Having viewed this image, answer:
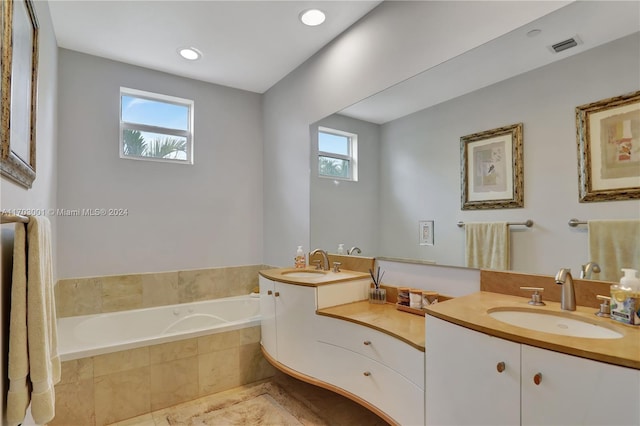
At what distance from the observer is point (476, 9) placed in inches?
60.6

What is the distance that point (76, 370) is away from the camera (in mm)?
1909

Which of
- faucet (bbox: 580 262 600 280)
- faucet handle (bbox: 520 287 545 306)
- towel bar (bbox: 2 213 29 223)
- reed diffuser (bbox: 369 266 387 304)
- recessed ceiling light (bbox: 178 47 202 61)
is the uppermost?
recessed ceiling light (bbox: 178 47 202 61)

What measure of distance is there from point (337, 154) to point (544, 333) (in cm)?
181

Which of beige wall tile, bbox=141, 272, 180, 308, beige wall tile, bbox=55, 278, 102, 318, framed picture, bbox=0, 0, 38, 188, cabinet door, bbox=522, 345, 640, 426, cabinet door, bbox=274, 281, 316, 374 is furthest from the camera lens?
beige wall tile, bbox=141, 272, 180, 308

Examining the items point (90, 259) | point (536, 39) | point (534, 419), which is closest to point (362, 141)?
point (536, 39)

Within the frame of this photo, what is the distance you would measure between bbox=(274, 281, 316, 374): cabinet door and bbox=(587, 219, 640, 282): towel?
136cm

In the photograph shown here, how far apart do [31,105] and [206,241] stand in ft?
6.21

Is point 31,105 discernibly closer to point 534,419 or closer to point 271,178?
point 271,178

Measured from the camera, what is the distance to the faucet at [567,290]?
3.96ft

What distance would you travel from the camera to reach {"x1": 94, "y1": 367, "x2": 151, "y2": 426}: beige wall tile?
1.97 metres

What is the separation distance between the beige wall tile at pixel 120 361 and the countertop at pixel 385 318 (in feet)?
4.12

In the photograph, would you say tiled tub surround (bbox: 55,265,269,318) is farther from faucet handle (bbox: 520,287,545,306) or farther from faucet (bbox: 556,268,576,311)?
faucet (bbox: 556,268,576,311)

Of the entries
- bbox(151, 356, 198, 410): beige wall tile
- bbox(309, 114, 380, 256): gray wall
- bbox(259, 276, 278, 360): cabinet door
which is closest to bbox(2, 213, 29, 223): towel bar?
bbox(259, 276, 278, 360): cabinet door

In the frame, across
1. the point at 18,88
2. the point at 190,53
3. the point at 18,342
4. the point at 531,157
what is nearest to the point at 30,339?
the point at 18,342
